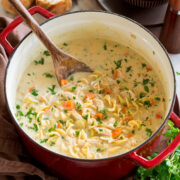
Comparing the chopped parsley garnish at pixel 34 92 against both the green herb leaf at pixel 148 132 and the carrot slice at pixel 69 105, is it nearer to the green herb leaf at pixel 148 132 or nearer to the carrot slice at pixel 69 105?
the carrot slice at pixel 69 105

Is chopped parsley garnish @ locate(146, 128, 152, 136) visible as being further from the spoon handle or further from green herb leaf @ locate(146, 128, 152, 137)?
the spoon handle

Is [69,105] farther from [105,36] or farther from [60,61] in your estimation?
[105,36]

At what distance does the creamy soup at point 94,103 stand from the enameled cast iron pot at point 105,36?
4.4 inches

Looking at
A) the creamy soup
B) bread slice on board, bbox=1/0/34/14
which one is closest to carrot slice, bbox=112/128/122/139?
the creamy soup

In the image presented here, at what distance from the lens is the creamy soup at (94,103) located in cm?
243

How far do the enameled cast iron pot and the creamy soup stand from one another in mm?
112

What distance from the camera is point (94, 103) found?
8.72 feet

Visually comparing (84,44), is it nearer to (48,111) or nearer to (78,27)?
(78,27)

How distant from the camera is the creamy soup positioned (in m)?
2.43

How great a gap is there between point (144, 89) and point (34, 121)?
36.3 inches

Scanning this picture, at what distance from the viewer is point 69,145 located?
2412 mm

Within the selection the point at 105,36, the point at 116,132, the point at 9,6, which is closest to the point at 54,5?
the point at 9,6

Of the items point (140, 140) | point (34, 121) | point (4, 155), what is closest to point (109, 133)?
point (140, 140)

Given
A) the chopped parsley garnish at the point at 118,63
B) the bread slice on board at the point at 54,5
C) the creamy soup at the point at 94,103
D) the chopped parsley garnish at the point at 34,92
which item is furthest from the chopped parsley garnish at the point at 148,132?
the bread slice on board at the point at 54,5
